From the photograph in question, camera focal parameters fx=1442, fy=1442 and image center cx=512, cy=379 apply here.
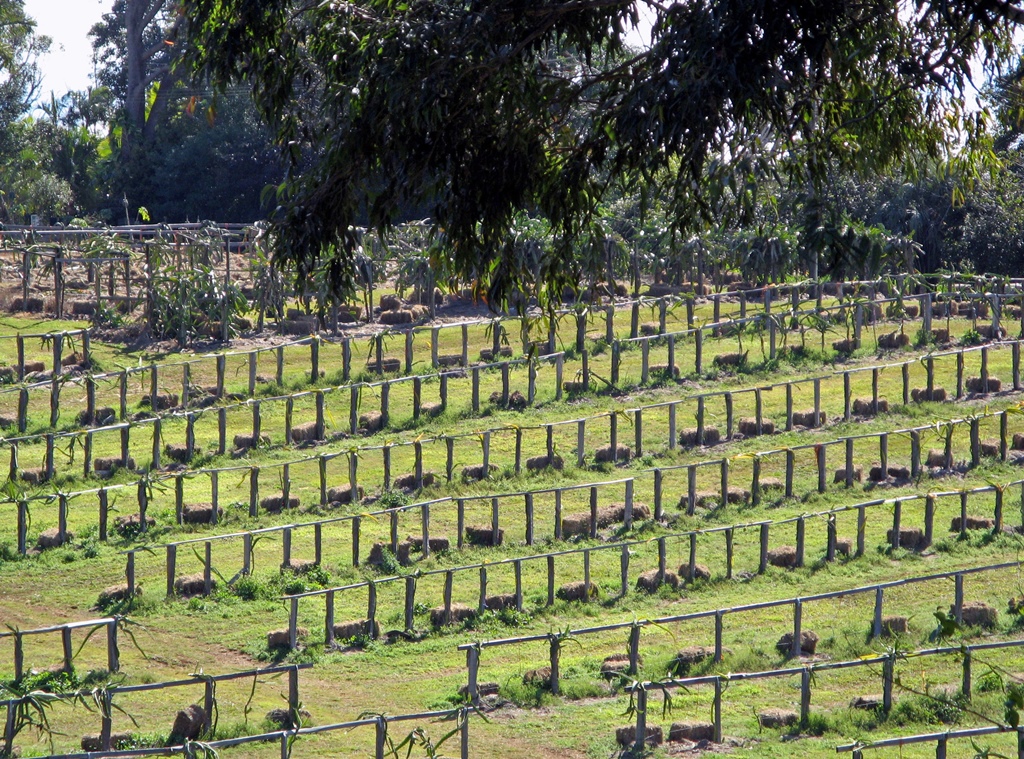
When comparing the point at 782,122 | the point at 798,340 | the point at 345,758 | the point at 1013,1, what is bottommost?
the point at 345,758

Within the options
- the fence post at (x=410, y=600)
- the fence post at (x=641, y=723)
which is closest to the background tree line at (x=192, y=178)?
the fence post at (x=410, y=600)

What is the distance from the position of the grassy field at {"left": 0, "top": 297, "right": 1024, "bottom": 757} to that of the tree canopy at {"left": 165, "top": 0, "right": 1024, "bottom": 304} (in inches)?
162

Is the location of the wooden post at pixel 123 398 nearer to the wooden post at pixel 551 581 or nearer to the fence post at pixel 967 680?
the wooden post at pixel 551 581

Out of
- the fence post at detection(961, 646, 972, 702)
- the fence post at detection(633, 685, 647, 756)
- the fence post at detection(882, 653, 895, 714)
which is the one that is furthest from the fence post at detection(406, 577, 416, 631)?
the fence post at detection(961, 646, 972, 702)

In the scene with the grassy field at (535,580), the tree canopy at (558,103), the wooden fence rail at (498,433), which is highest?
the tree canopy at (558,103)

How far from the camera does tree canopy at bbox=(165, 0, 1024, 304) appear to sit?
33.3 ft

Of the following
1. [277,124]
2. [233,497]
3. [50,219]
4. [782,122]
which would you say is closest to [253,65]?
[277,124]

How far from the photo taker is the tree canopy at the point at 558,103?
10.2 meters

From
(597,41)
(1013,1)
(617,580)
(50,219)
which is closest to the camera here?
(1013,1)

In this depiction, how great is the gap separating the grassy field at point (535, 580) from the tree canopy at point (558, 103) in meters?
4.12

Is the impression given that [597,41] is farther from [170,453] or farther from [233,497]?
[170,453]

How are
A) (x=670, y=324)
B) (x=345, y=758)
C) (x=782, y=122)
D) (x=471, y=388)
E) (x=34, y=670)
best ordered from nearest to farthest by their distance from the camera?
1. (x=782, y=122)
2. (x=345, y=758)
3. (x=34, y=670)
4. (x=471, y=388)
5. (x=670, y=324)

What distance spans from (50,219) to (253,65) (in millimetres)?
44069

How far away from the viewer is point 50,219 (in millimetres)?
53750
